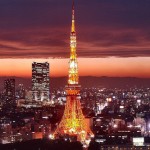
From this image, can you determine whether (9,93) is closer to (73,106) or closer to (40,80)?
(40,80)

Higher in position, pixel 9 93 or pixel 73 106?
pixel 9 93

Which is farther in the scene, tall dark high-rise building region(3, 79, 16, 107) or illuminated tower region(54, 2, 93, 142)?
tall dark high-rise building region(3, 79, 16, 107)

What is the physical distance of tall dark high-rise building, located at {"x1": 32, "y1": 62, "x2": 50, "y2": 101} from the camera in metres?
53.9

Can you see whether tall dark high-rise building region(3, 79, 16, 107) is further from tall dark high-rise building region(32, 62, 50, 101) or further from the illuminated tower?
the illuminated tower

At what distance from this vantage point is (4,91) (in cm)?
5138

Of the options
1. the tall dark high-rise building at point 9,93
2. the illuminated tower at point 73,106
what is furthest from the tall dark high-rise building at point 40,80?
the illuminated tower at point 73,106

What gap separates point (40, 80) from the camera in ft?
180

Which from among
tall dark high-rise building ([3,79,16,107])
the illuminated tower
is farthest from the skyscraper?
the illuminated tower

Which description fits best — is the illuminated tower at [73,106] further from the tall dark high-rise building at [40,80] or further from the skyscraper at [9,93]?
the tall dark high-rise building at [40,80]

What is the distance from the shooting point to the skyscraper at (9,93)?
47484 mm

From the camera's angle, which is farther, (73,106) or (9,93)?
(9,93)

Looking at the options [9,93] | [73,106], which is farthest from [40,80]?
[73,106]

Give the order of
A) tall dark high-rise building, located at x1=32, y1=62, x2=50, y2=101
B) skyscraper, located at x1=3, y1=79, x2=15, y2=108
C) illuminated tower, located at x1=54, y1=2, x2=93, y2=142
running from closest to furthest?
illuminated tower, located at x1=54, y1=2, x2=93, y2=142
skyscraper, located at x1=3, y1=79, x2=15, y2=108
tall dark high-rise building, located at x1=32, y1=62, x2=50, y2=101

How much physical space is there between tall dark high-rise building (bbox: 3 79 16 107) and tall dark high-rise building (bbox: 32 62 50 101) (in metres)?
2.43
